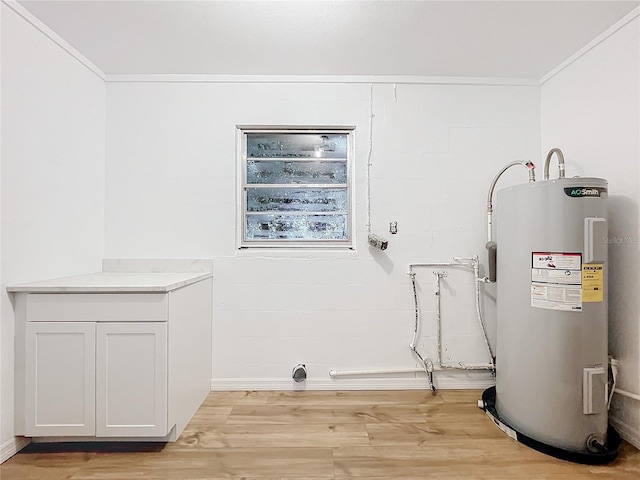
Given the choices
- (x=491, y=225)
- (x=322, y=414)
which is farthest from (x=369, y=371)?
(x=491, y=225)

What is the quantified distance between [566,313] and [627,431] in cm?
84

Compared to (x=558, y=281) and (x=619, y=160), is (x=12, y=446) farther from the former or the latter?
(x=619, y=160)

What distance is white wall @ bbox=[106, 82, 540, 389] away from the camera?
2.43 meters

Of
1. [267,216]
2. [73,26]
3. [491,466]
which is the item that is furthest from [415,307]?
[73,26]

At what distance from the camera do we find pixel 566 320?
167 cm

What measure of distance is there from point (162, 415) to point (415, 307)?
1736 mm

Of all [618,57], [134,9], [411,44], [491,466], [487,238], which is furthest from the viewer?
[487,238]

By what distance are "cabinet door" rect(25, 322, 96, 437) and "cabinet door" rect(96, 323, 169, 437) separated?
0.05m

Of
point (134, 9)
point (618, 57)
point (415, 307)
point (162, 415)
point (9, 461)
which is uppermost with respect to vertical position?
point (134, 9)

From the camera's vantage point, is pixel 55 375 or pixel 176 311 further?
pixel 176 311

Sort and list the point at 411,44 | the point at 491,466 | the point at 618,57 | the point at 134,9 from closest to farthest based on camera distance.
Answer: the point at 491,466 < the point at 134,9 < the point at 618,57 < the point at 411,44

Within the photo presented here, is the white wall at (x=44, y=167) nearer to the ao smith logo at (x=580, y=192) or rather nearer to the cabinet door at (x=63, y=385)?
the cabinet door at (x=63, y=385)

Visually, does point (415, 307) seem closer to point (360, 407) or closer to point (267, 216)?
point (360, 407)

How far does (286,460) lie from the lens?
1643 millimetres
